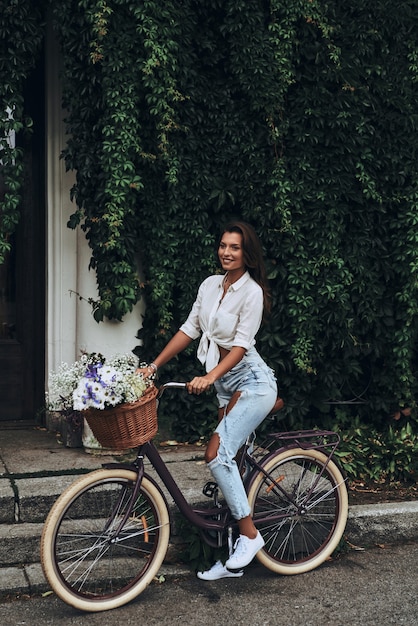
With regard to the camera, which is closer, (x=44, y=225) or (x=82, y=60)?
(x=82, y=60)

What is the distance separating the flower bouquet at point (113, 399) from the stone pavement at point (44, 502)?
3.65 feet

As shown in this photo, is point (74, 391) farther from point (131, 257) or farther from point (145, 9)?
point (145, 9)

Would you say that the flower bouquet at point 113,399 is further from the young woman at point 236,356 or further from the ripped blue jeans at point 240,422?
the ripped blue jeans at point 240,422

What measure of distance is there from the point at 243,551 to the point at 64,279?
2.93 metres

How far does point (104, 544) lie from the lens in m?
4.25

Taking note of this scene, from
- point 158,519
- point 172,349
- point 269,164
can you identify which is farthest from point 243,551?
point 269,164

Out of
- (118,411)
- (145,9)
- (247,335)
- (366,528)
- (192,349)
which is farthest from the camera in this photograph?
(192,349)

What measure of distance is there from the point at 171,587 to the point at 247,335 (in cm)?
145

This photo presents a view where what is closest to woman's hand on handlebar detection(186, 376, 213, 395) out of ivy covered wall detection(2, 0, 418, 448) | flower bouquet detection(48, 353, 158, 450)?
flower bouquet detection(48, 353, 158, 450)

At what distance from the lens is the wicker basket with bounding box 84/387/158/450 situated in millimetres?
3955

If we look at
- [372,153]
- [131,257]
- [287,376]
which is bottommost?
[287,376]

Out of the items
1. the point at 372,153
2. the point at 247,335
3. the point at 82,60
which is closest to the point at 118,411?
the point at 247,335

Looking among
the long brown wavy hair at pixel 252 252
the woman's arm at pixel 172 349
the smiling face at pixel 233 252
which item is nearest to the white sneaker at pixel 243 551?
the woman's arm at pixel 172 349

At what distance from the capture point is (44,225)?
689cm
